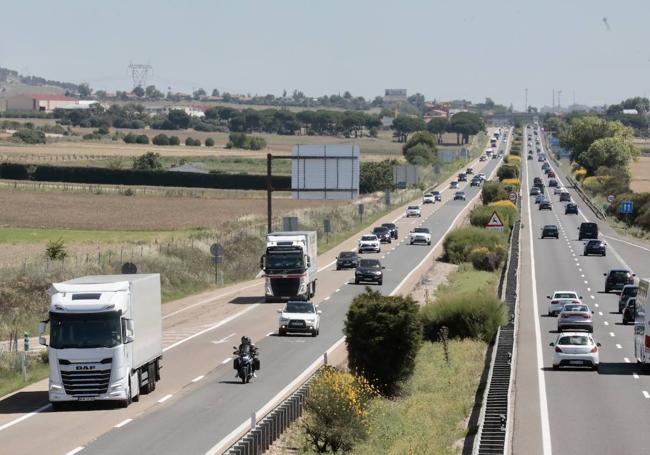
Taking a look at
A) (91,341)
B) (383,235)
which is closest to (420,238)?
(383,235)

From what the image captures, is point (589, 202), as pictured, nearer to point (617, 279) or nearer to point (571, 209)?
point (571, 209)

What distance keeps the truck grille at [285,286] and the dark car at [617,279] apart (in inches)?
702

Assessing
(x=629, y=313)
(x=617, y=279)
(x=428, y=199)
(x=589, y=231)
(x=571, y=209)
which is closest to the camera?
(x=629, y=313)

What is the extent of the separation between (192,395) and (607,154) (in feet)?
519

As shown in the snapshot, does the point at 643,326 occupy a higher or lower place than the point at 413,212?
higher

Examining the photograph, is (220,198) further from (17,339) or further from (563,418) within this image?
(563,418)

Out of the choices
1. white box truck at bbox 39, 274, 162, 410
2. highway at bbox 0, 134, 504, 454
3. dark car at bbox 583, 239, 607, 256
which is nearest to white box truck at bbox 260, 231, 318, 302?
highway at bbox 0, 134, 504, 454

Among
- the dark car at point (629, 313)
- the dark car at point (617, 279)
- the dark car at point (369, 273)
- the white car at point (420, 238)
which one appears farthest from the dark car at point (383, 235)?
the dark car at point (629, 313)

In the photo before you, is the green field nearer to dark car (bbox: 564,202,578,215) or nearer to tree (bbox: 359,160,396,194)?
dark car (bbox: 564,202,578,215)

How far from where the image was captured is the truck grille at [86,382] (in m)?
29.3

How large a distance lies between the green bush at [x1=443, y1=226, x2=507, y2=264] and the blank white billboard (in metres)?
11.4

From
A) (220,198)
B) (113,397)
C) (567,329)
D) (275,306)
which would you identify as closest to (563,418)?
(113,397)

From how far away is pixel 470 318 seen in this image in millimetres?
46750

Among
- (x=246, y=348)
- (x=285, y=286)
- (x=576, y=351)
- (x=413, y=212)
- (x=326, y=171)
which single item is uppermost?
(x=326, y=171)
